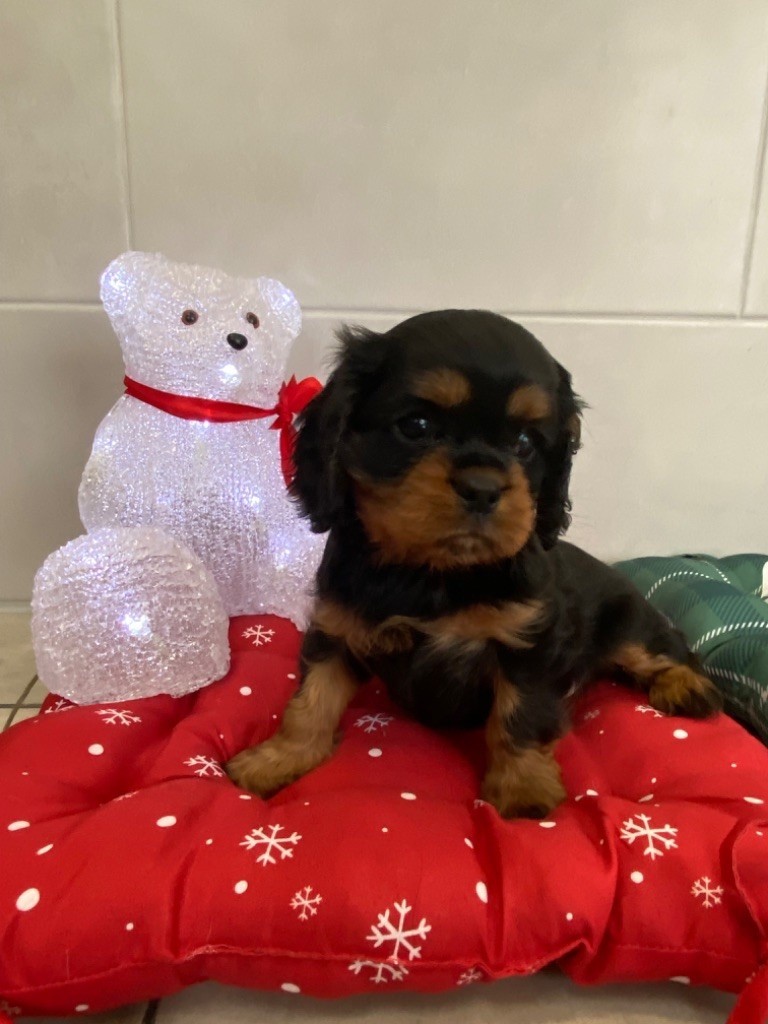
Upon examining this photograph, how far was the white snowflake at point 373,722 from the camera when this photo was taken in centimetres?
165

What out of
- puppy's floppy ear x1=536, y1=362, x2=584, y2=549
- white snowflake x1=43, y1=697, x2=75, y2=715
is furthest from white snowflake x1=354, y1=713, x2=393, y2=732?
white snowflake x1=43, y1=697, x2=75, y2=715

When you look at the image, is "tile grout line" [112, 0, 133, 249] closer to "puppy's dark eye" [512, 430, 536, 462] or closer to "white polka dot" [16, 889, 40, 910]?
"puppy's dark eye" [512, 430, 536, 462]

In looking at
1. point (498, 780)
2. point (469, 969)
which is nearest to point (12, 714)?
point (498, 780)

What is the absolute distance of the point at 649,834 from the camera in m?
1.24

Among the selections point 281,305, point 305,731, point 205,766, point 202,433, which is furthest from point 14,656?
point 281,305

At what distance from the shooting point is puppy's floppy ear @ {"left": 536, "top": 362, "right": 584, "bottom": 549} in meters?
1.48

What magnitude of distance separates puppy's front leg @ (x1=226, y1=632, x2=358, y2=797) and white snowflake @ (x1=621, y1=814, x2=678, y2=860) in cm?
60

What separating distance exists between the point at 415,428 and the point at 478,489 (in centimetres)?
19

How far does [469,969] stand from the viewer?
1.07 meters

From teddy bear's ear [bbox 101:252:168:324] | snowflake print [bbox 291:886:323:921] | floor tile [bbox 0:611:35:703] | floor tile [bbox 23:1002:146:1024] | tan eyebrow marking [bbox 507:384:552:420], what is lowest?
floor tile [bbox 0:611:35:703]

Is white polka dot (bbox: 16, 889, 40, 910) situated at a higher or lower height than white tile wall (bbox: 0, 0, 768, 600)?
lower

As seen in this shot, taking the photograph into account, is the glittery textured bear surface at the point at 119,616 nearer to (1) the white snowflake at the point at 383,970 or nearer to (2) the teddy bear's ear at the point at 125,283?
(2) the teddy bear's ear at the point at 125,283

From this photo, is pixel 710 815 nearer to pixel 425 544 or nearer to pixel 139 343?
pixel 425 544

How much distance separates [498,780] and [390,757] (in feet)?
A: 0.72
